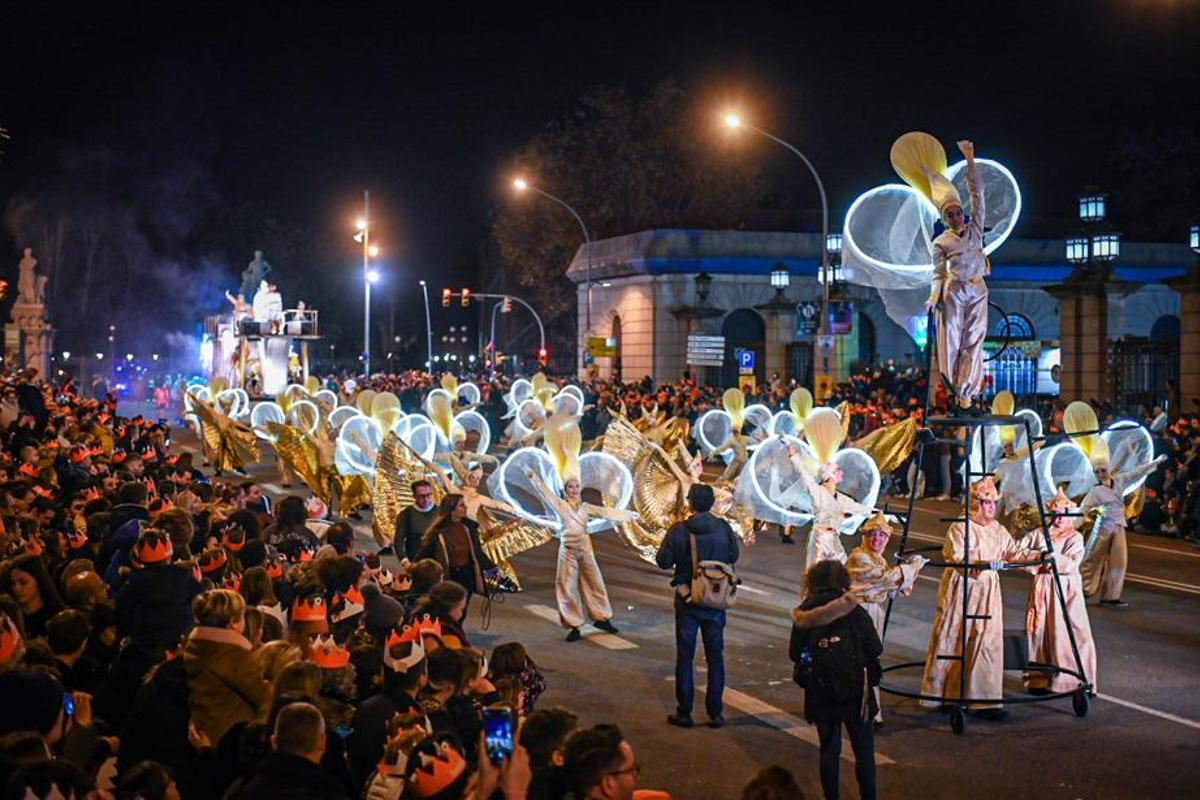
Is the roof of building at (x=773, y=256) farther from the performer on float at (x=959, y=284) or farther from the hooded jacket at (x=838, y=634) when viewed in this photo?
the hooded jacket at (x=838, y=634)

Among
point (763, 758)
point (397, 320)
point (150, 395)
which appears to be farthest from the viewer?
point (397, 320)

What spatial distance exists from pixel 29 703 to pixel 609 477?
8.77 metres

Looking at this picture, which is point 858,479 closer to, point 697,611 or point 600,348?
point 697,611

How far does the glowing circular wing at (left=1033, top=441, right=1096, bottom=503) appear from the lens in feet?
43.1

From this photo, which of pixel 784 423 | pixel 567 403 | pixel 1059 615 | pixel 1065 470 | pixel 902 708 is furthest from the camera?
pixel 567 403

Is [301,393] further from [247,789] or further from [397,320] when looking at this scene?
[397,320]

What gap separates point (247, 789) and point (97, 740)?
83cm

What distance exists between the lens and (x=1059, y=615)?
10055 mm

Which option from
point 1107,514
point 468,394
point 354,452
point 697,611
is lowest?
point 697,611

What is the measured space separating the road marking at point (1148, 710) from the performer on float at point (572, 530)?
424 cm

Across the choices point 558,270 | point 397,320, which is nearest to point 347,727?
point 558,270

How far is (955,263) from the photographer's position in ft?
29.8

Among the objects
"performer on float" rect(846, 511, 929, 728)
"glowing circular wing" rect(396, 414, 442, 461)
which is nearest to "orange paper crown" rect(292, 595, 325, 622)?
"performer on float" rect(846, 511, 929, 728)

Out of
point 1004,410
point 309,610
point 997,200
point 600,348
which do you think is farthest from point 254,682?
point 600,348
